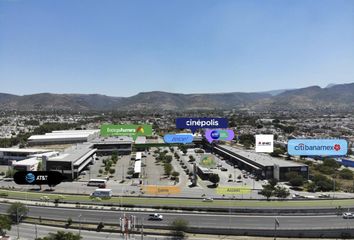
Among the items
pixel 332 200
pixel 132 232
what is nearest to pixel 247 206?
pixel 332 200

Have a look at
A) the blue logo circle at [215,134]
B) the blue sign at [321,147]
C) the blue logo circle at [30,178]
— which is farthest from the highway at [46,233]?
the blue sign at [321,147]

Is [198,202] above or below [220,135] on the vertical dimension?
below

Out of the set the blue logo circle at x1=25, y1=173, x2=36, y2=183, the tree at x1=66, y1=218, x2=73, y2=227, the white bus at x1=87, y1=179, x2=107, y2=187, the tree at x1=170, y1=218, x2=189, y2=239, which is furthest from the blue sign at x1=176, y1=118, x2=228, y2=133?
the blue logo circle at x1=25, y1=173, x2=36, y2=183

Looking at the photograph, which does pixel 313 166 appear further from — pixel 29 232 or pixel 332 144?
pixel 29 232

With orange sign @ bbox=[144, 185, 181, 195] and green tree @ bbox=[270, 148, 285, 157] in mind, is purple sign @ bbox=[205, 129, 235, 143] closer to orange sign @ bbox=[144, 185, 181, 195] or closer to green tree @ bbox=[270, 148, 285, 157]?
orange sign @ bbox=[144, 185, 181, 195]

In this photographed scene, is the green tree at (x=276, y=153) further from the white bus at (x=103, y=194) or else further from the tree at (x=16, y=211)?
the tree at (x=16, y=211)

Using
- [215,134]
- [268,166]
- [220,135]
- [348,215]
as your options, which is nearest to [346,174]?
[268,166]

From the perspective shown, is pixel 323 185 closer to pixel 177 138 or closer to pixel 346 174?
pixel 346 174
